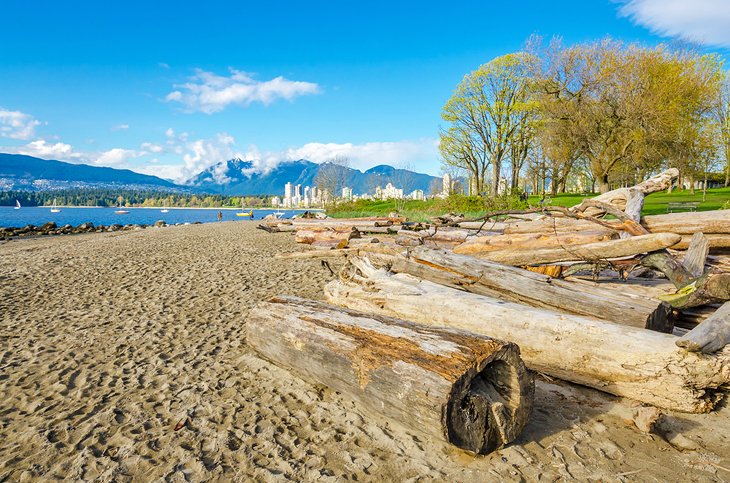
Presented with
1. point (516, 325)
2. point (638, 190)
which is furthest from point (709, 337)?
point (638, 190)

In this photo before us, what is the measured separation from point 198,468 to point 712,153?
148 ft

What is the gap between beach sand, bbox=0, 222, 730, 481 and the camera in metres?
3.03

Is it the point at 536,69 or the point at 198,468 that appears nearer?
the point at 198,468

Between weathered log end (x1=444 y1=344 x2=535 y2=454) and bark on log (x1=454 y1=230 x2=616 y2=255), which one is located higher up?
bark on log (x1=454 y1=230 x2=616 y2=255)

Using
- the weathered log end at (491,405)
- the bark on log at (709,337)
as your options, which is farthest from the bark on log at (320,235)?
the bark on log at (709,337)

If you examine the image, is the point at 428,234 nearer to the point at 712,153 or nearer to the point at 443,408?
the point at 443,408

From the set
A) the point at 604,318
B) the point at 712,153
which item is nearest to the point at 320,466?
the point at 604,318

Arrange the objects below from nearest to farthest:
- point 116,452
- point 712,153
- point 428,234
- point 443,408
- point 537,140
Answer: point 443,408
point 116,452
point 428,234
point 712,153
point 537,140

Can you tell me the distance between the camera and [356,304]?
235 inches

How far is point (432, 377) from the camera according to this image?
310cm

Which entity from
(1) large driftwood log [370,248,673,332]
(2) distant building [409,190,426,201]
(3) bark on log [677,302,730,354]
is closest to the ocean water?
(2) distant building [409,190,426,201]

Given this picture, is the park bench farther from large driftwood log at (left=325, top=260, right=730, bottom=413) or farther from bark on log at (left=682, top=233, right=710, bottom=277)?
large driftwood log at (left=325, top=260, right=730, bottom=413)

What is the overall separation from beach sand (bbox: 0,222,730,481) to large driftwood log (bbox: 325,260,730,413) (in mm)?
192

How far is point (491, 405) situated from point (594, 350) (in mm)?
1490
